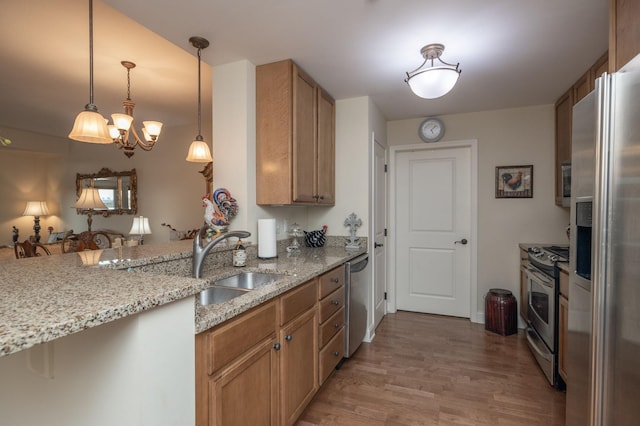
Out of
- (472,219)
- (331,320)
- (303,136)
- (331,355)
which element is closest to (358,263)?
(331,320)

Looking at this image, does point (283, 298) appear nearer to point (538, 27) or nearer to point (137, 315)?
point (137, 315)

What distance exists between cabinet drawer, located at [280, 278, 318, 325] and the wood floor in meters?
0.70

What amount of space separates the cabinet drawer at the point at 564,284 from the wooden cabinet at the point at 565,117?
986mm

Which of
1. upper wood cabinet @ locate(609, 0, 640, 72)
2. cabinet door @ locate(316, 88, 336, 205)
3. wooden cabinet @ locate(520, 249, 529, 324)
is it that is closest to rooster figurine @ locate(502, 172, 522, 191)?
wooden cabinet @ locate(520, 249, 529, 324)

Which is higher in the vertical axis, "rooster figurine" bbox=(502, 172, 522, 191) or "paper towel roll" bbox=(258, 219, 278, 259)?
"rooster figurine" bbox=(502, 172, 522, 191)

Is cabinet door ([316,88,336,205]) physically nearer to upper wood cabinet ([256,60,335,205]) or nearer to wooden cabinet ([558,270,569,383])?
upper wood cabinet ([256,60,335,205])

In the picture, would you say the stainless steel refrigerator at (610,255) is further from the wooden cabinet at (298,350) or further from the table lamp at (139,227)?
the table lamp at (139,227)

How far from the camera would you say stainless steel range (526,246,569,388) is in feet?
7.25

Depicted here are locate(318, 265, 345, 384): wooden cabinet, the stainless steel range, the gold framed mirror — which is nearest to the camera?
locate(318, 265, 345, 384): wooden cabinet

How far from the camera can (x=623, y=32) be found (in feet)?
4.38

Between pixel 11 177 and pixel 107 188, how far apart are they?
170cm

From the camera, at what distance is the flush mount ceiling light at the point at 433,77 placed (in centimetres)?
197

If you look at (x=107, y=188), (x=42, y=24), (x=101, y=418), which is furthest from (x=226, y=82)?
(x=107, y=188)

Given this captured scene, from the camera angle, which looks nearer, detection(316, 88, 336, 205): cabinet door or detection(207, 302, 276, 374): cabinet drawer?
detection(207, 302, 276, 374): cabinet drawer
